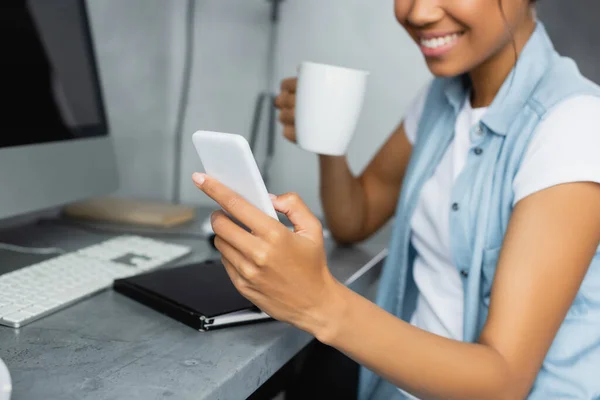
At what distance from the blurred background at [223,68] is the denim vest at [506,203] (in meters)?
0.44

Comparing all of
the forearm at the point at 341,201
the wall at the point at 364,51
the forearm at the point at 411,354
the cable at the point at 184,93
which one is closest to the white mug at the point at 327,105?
the forearm at the point at 341,201

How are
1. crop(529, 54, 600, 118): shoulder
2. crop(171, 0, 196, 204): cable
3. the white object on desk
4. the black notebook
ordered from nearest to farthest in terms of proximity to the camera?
the white object on desk
the black notebook
crop(529, 54, 600, 118): shoulder
crop(171, 0, 196, 204): cable

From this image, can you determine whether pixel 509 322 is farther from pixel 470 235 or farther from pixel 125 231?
pixel 125 231

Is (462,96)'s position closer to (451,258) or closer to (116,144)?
(451,258)

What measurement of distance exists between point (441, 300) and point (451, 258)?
6 centimetres

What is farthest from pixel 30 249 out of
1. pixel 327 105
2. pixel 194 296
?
pixel 327 105

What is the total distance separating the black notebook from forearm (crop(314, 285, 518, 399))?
0.13 meters

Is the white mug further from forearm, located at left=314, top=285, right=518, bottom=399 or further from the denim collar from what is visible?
forearm, located at left=314, top=285, right=518, bottom=399

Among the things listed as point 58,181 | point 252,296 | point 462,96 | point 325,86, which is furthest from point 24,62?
point 462,96

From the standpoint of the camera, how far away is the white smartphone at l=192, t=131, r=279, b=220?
52 centimetres

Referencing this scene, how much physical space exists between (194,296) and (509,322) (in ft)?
1.11

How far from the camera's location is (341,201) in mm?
1130

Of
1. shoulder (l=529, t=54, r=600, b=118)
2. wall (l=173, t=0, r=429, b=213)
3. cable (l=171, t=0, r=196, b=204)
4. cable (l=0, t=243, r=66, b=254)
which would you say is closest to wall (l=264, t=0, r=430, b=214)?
wall (l=173, t=0, r=429, b=213)

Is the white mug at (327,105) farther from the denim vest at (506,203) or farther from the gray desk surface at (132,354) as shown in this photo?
the gray desk surface at (132,354)
